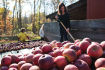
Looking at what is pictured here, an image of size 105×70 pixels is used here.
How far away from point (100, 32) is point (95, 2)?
2.33 metres

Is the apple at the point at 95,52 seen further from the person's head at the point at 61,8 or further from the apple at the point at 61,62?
the person's head at the point at 61,8

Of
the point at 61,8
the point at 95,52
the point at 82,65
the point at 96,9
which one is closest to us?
the point at 82,65

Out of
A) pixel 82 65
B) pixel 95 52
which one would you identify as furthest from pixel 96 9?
pixel 82 65

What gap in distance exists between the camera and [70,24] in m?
4.69

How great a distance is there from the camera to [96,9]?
16.6ft

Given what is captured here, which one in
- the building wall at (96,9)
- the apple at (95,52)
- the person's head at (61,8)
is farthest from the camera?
the building wall at (96,9)

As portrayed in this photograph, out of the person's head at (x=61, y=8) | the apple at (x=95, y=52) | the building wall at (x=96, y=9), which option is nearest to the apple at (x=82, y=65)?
the apple at (x=95, y=52)

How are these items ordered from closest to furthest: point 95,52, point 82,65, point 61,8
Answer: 1. point 82,65
2. point 95,52
3. point 61,8

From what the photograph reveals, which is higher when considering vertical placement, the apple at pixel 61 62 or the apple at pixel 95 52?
the apple at pixel 95 52

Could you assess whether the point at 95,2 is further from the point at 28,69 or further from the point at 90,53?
the point at 28,69

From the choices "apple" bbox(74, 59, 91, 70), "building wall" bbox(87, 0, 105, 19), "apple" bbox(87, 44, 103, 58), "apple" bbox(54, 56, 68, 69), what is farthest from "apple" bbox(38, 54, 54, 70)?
"building wall" bbox(87, 0, 105, 19)

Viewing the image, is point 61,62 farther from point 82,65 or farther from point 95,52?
point 95,52

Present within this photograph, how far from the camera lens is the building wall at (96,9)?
189 inches

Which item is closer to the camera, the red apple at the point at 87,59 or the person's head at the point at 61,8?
the red apple at the point at 87,59
